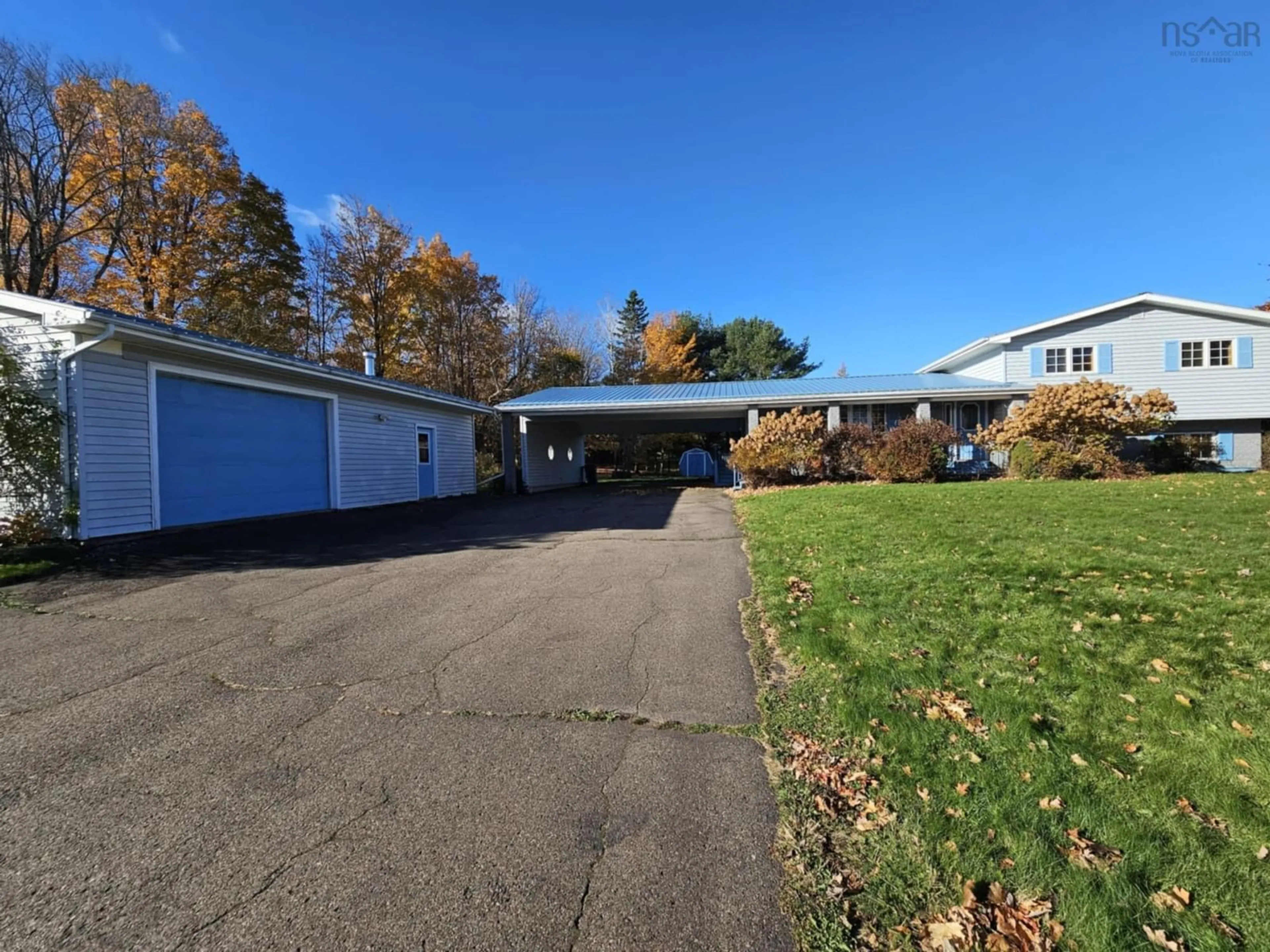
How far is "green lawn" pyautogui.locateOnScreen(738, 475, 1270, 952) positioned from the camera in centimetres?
182

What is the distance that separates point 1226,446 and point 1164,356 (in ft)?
11.9

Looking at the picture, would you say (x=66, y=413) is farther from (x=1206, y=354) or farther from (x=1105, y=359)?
(x=1206, y=354)

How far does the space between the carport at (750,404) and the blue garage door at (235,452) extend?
7772 millimetres

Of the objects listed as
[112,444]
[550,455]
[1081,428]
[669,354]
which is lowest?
[112,444]

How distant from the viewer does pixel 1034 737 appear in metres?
2.69

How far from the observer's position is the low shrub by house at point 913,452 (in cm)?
1475

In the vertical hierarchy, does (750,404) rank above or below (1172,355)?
below

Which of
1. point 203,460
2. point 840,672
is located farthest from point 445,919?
point 203,460

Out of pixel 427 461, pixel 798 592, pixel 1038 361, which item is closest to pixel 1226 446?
pixel 1038 361

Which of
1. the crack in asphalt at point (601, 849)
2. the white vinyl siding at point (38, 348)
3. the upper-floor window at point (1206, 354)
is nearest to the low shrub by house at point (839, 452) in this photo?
the upper-floor window at point (1206, 354)

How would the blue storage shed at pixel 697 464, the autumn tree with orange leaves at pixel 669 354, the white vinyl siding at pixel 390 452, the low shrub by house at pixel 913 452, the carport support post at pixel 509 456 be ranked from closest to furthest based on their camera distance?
the white vinyl siding at pixel 390 452 → the low shrub by house at pixel 913 452 → the carport support post at pixel 509 456 → the blue storage shed at pixel 697 464 → the autumn tree with orange leaves at pixel 669 354

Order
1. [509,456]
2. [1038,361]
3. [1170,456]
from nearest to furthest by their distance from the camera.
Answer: [1170,456]
[1038,361]
[509,456]

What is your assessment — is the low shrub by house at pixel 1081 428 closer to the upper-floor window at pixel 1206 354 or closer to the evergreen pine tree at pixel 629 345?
the upper-floor window at pixel 1206 354

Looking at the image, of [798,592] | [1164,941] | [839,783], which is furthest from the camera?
[798,592]
